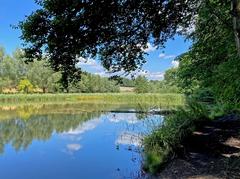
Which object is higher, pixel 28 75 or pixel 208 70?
pixel 28 75

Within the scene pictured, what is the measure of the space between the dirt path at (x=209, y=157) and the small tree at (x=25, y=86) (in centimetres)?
6683

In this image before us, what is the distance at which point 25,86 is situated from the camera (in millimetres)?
75500

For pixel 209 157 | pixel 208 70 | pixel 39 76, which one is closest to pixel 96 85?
pixel 39 76

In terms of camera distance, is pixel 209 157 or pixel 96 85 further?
pixel 96 85

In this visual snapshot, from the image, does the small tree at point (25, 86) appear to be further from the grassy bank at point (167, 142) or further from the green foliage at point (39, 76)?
the grassy bank at point (167, 142)

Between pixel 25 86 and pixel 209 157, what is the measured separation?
7073 cm

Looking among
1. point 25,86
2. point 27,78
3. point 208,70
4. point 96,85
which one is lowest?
point 208,70

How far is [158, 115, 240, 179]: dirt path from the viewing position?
260 inches

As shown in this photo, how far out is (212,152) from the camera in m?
8.23

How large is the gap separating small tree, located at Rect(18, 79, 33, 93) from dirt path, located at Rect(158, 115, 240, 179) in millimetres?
66830

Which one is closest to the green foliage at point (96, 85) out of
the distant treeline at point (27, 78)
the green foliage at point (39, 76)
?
the distant treeline at point (27, 78)

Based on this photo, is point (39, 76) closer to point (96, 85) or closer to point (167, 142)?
point (96, 85)

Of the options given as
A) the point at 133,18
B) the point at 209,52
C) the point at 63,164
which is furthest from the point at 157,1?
the point at 63,164

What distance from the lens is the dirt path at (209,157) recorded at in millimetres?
6616
